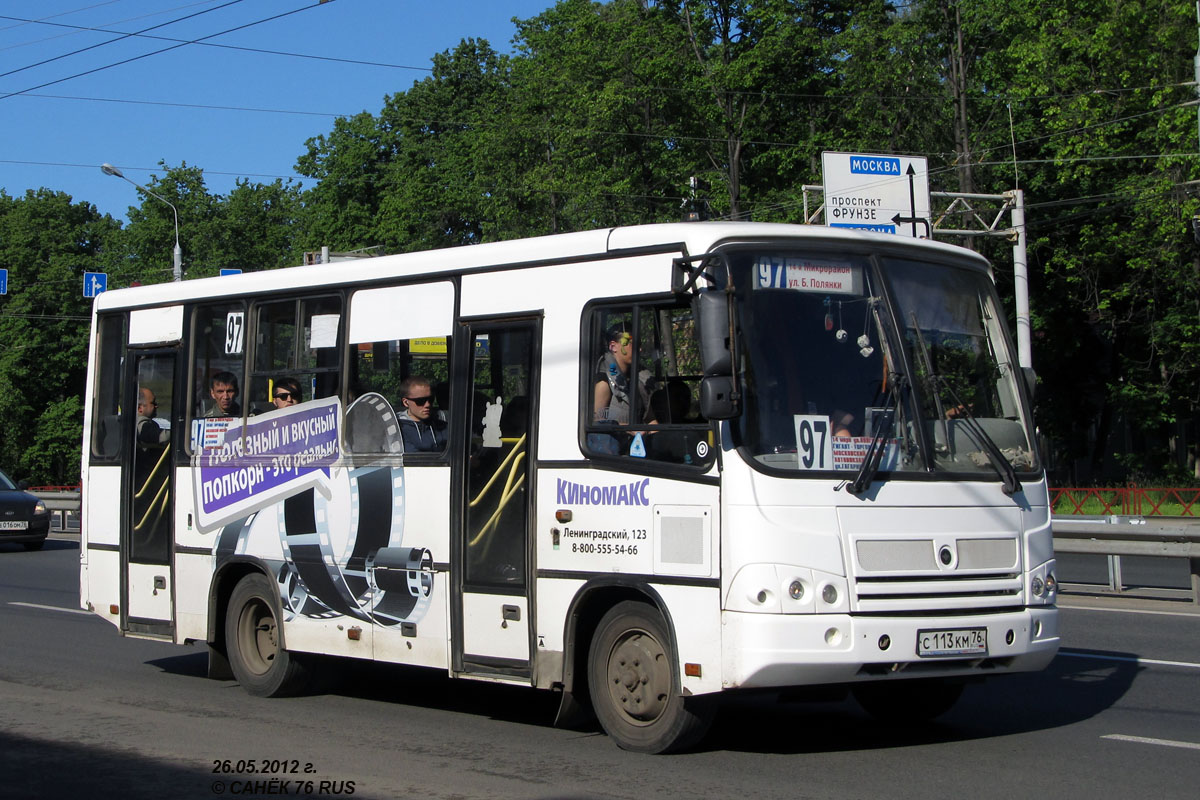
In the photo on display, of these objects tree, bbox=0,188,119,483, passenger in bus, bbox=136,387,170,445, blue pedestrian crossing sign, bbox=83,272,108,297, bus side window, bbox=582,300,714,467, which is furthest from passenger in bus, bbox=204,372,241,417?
tree, bbox=0,188,119,483

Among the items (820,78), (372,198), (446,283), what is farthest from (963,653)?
(372,198)

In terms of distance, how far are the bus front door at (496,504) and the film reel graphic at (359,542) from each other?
45 centimetres

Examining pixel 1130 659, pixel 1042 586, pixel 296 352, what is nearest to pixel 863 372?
pixel 1042 586

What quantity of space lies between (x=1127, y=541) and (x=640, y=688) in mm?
9937

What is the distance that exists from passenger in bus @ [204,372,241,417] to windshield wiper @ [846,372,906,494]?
5508 mm

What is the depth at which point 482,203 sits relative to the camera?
2140 inches

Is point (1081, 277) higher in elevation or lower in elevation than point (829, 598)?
higher

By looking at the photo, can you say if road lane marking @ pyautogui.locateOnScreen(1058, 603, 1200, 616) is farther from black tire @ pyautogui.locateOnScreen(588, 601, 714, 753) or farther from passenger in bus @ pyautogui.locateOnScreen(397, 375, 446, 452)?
passenger in bus @ pyautogui.locateOnScreen(397, 375, 446, 452)

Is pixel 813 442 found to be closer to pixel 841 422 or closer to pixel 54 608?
pixel 841 422

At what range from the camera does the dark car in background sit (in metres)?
27.3

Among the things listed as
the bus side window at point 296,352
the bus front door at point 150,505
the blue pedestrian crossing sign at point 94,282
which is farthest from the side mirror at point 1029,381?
the blue pedestrian crossing sign at point 94,282

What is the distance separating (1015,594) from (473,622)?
3.31 meters

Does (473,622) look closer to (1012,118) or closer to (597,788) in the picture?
(597,788)

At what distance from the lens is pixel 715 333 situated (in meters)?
7.36
